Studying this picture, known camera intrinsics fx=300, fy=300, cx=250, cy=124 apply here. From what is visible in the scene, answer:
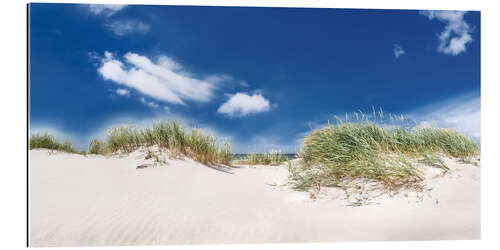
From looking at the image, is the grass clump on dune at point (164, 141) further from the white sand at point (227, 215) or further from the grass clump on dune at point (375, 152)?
the grass clump on dune at point (375, 152)

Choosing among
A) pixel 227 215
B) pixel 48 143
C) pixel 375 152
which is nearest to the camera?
pixel 227 215

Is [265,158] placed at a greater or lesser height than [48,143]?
lesser

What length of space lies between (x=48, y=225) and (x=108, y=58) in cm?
171

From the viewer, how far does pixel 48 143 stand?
3.49 m

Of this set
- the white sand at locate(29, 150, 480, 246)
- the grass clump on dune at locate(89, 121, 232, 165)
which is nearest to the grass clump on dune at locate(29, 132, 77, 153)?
the grass clump on dune at locate(89, 121, 232, 165)

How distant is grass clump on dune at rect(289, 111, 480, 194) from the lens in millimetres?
2674

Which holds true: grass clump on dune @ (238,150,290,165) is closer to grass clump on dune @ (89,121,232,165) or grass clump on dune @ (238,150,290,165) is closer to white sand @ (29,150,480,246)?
grass clump on dune @ (89,121,232,165)

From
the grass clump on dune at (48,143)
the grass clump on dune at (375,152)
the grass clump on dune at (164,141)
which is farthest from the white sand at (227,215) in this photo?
the grass clump on dune at (164,141)

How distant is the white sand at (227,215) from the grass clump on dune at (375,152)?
0.19m

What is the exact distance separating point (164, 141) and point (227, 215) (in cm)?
202

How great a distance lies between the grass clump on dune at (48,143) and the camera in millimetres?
3060

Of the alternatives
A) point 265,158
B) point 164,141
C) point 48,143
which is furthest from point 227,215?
point 265,158

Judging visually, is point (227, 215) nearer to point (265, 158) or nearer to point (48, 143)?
point (48, 143)
